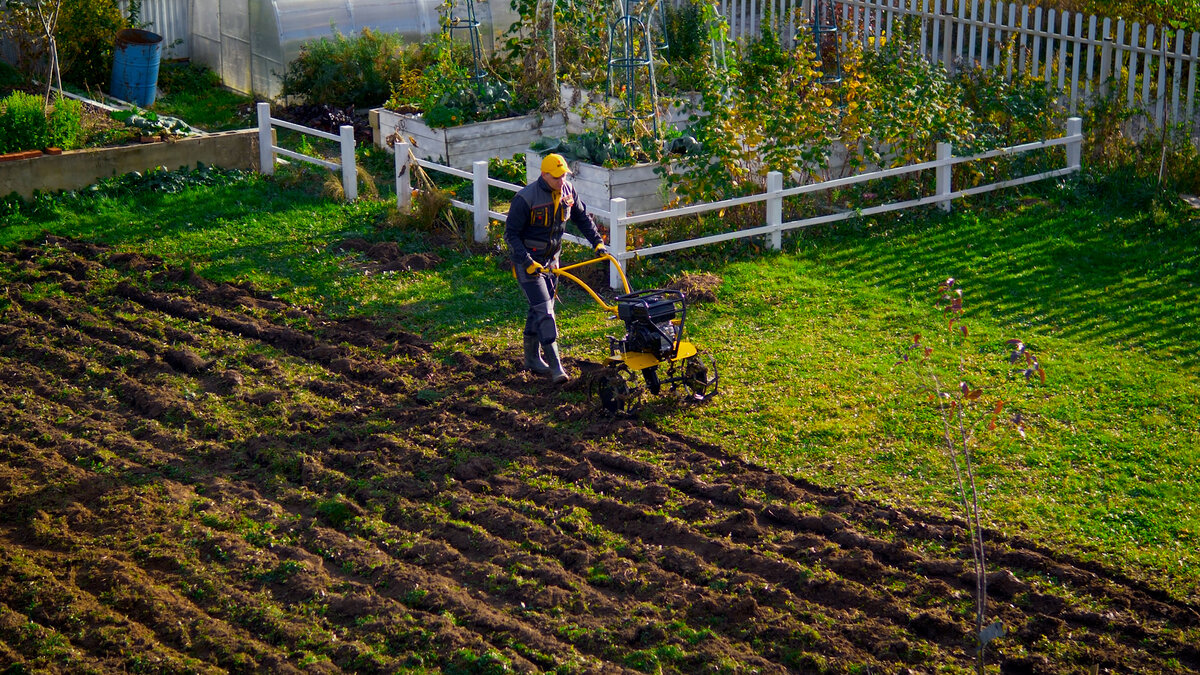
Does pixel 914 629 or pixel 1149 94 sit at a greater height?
pixel 1149 94

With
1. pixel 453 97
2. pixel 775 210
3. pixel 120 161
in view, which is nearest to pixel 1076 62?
pixel 775 210

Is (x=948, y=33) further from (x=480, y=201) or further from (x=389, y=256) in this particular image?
(x=389, y=256)

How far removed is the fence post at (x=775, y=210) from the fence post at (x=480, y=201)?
3028 mm

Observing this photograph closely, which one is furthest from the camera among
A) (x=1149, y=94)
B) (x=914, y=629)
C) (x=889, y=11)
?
(x=889, y=11)

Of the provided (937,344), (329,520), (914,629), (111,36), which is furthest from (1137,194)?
(111,36)

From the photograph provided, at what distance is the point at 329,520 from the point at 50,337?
441 centimetres

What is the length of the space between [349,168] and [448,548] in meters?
8.13

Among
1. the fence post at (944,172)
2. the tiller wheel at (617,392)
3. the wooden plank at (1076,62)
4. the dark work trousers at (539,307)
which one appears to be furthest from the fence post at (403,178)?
the wooden plank at (1076,62)

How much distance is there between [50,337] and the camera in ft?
34.1

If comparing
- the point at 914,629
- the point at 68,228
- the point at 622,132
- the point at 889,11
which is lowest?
the point at 914,629

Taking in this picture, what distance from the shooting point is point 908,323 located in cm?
1055

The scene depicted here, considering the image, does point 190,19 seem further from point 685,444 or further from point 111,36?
point 685,444

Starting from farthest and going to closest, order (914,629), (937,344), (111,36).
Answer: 1. (111,36)
2. (937,344)
3. (914,629)

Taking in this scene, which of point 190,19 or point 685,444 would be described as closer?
point 685,444
